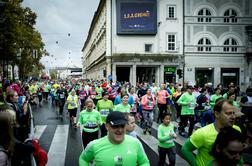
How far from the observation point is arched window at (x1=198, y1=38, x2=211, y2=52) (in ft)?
115

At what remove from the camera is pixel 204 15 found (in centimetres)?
3516

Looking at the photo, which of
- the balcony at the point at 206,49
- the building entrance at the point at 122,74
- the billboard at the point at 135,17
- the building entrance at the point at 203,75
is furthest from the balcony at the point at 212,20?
the building entrance at the point at 122,74

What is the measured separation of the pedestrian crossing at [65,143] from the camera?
760cm

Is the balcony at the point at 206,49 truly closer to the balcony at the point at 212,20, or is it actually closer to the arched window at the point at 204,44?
the arched window at the point at 204,44

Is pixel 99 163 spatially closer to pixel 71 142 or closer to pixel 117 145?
pixel 117 145

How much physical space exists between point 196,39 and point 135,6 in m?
8.63

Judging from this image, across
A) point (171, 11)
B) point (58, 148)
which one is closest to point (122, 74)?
point (171, 11)

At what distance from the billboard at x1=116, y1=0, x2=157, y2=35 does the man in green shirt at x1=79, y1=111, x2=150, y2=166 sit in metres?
32.1

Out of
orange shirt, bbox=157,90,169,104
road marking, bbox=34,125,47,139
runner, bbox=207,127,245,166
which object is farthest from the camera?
orange shirt, bbox=157,90,169,104

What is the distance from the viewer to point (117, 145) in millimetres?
2994

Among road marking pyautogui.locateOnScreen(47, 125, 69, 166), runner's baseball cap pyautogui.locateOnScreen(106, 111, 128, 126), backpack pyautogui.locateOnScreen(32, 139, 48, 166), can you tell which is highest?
runner's baseball cap pyautogui.locateOnScreen(106, 111, 128, 126)

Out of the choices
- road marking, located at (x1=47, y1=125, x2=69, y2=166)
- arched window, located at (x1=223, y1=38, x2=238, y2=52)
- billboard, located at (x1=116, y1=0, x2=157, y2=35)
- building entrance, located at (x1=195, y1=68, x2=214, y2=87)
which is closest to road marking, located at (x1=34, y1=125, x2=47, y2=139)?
road marking, located at (x1=47, y1=125, x2=69, y2=166)

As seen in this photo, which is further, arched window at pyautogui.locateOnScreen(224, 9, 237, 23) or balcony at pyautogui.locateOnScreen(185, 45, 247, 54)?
arched window at pyautogui.locateOnScreen(224, 9, 237, 23)

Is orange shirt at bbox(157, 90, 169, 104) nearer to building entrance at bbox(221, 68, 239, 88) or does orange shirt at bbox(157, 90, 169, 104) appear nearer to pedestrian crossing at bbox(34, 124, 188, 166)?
pedestrian crossing at bbox(34, 124, 188, 166)
